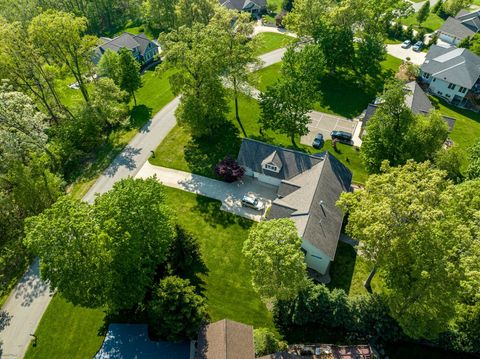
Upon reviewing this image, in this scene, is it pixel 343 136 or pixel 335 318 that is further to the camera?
pixel 343 136

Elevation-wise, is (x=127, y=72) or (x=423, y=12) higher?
(x=423, y=12)

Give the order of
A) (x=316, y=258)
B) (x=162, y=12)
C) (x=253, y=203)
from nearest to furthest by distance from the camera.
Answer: (x=316, y=258)
(x=253, y=203)
(x=162, y=12)

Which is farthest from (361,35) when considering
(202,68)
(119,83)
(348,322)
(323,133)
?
(348,322)

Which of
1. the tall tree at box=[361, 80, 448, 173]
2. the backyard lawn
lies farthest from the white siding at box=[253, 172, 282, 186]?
the tall tree at box=[361, 80, 448, 173]

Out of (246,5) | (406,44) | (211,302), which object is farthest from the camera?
(246,5)

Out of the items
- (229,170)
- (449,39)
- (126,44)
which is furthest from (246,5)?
(229,170)

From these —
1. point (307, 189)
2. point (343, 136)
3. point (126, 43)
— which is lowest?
point (343, 136)

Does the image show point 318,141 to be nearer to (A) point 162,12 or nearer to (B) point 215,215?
(B) point 215,215

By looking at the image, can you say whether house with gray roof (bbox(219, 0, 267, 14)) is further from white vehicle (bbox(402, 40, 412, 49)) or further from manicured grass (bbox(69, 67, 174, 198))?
white vehicle (bbox(402, 40, 412, 49))
